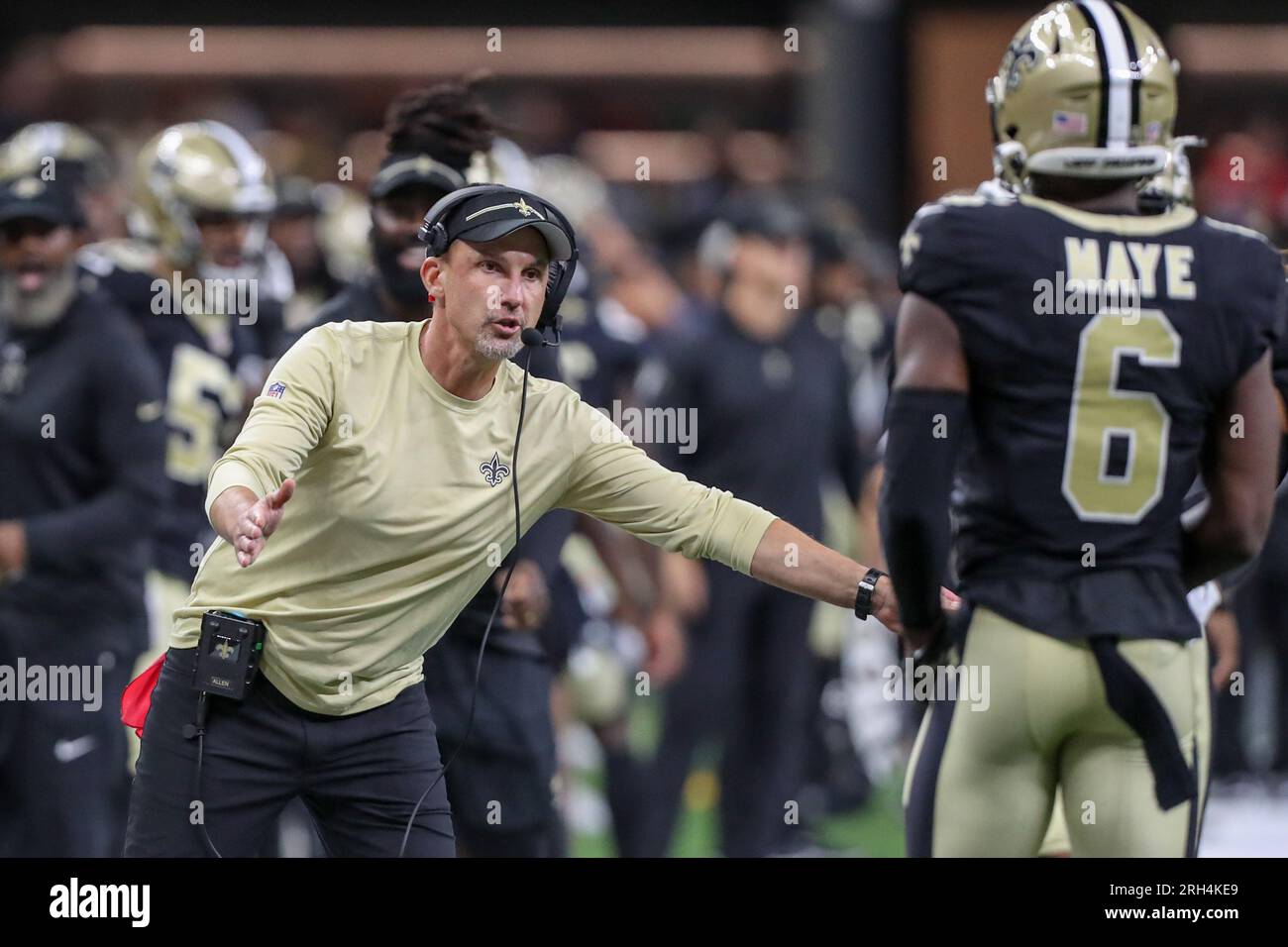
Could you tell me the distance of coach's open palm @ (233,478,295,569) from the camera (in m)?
3.49

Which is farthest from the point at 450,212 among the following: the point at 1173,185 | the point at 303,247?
the point at 303,247

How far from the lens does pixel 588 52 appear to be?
53.3ft

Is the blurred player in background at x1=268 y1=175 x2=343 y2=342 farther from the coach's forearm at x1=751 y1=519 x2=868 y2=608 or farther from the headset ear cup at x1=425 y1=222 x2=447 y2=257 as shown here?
the coach's forearm at x1=751 y1=519 x2=868 y2=608

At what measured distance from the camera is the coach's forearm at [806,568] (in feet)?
13.4

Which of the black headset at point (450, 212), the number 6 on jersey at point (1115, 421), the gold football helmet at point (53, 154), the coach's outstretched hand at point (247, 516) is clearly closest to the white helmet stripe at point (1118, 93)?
the number 6 on jersey at point (1115, 421)

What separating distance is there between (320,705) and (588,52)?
12.7 metres

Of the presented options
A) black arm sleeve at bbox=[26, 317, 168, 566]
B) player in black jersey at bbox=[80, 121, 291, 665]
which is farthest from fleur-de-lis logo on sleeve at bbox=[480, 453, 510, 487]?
player in black jersey at bbox=[80, 121, 291, 665]

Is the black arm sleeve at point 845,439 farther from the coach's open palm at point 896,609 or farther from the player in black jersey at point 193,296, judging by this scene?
the coach's open palm at point 896,609

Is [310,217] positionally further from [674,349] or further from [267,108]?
[267,108]

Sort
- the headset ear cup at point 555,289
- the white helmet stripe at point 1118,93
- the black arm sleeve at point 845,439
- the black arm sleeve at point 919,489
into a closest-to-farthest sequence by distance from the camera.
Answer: the black arm sleeve at point 919,489, the white helmet stripe at point 1118,93, the headset ear cup at point 555,289, the black arm sleeve at point 845,439

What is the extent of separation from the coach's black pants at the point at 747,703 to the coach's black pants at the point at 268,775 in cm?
326

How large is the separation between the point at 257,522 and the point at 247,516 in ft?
0.07

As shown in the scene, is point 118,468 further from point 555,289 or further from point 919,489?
point 919,489
